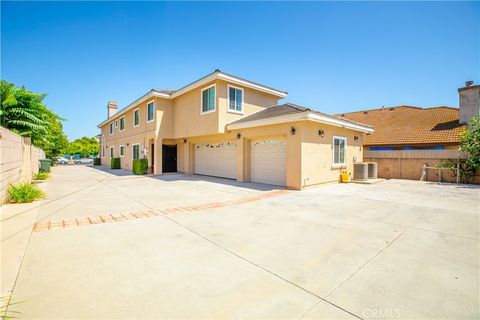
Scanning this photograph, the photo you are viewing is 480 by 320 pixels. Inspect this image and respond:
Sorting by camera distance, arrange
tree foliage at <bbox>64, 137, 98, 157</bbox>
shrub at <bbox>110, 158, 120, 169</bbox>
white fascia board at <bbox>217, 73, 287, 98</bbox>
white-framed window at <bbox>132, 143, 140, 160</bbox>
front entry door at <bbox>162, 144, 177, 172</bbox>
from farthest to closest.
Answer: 1. tree foliage at <bbox>64, 137, 98, 157</bbox>
2. shrub at <bbox>110, 158, 120, 169</bbox>
3. white-framed window at <bbox>132, 143, 140, 160</bbox>
4. front entry door at <bbox>162, 144, 177, 172</bbox>
5. white fascia board at <bbox>217, 73, 287, 98</bbox>

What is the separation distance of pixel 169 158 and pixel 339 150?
45.3 ft

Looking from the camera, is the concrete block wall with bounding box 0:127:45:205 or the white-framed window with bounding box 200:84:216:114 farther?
the white-framed window with bounding box 200:84:216:114

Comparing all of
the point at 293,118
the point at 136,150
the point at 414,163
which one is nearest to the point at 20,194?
the point at 293,118

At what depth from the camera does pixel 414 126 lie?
60.2 feet

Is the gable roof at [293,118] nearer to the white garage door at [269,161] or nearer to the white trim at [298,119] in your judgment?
the white trim at [298,119]

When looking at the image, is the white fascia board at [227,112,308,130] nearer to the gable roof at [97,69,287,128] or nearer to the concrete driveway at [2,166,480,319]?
the gable roof at [97,69,287,128]

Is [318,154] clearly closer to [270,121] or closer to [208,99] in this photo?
[270,121]

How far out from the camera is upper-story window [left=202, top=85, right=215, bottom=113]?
43.1ft

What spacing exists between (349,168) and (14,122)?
18064mm

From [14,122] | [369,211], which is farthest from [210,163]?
[369,211]

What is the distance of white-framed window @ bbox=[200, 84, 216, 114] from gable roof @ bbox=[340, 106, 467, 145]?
1406cm

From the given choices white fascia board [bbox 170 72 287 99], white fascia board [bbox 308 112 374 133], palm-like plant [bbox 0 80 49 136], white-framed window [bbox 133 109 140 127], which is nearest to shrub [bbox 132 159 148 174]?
white-framed window [bbox 133 109 140 127]

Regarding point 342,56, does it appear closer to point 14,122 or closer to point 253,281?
point 253,281

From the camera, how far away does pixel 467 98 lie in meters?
15.6
